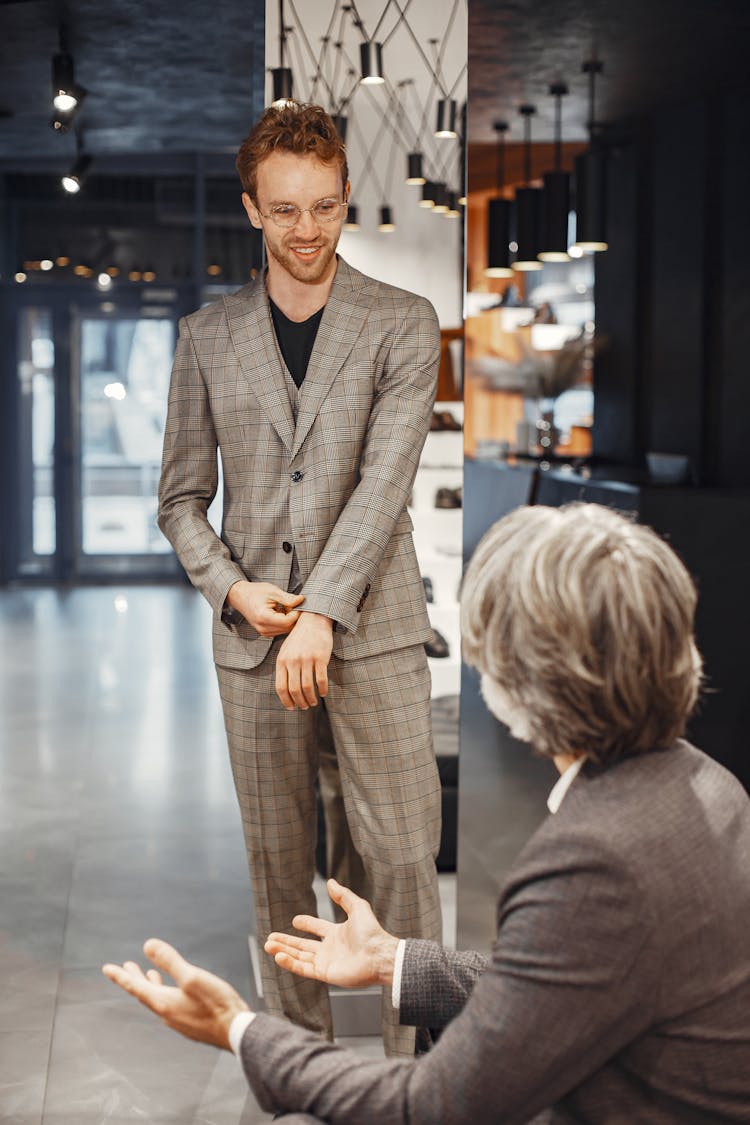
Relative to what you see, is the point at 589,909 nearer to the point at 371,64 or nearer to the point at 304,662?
the point at 304,662

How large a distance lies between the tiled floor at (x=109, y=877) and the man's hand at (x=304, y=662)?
911 millimetres

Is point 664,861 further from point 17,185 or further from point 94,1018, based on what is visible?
point 17,185

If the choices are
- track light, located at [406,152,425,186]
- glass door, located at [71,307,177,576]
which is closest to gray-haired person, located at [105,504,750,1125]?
track light, located at [406,152,425,186]

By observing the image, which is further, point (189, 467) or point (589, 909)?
point (189, 467)

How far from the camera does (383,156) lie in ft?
9.03

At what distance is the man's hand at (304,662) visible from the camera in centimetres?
204

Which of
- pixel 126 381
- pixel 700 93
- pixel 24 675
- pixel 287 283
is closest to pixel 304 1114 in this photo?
pixel 287 283

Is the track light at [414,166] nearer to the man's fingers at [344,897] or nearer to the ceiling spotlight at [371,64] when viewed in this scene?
the ceiling spotlight at [371,64]

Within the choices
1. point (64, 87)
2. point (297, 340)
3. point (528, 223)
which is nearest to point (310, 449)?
point (297, 340)

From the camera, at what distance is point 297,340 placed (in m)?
2.28

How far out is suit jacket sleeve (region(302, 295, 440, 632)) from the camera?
210cm

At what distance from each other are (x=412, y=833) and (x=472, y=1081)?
1170 millimetres

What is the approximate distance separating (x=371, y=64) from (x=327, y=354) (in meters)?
0.75

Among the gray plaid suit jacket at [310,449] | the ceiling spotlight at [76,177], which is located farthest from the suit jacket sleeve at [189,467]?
the ceiling spotlight at [76,177]
